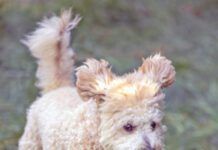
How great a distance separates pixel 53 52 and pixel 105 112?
4.39 ft

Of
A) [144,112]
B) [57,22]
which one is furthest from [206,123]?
[144,112]

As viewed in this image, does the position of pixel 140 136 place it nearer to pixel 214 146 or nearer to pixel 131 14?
pixel 214 146

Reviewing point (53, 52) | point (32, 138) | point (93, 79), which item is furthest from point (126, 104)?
point (53, 52)

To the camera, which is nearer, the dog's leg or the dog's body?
the dog's body

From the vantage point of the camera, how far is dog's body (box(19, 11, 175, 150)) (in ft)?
14.1

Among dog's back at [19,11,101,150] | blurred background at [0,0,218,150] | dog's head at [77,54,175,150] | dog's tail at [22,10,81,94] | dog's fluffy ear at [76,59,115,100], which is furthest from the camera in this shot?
blurred background at [0,0,218,150]

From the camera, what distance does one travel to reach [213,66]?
9492 millimetres

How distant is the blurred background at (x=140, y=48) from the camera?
7.35m

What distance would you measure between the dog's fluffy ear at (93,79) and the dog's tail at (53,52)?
1.02 meters

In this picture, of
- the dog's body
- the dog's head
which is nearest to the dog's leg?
the dog's body

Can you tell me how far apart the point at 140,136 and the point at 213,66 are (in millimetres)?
5348

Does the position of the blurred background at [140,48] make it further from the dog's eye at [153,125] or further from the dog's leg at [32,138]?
the dog's eye at [153,125]

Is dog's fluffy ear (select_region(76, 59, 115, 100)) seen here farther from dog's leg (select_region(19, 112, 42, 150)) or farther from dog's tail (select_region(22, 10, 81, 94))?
dog's tail (select_region(22, 10, 81, 94))

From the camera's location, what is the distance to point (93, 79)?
4.49m
